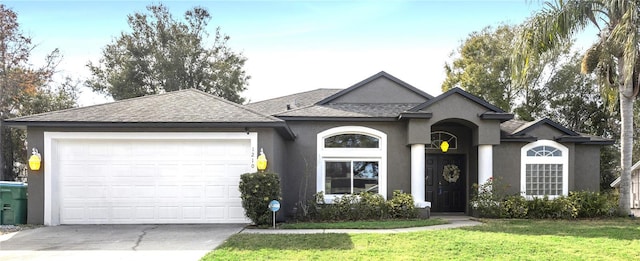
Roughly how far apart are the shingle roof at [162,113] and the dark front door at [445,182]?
6128 mm

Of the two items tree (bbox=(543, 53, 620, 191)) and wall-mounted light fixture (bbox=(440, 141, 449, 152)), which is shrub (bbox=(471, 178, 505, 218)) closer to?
wall-mounted light fixture (bbox=(440, 141, 449, 152))

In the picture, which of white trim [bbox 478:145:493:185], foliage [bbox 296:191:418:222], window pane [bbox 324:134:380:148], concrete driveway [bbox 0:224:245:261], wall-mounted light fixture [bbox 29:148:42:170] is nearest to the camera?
concrete driveway [bbox 0:224:245:261]

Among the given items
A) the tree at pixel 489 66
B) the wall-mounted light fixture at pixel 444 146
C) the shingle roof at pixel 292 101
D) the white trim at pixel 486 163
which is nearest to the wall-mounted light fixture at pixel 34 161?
the shingle roof at pixel 292 101

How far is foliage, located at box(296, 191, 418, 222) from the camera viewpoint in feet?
41.3

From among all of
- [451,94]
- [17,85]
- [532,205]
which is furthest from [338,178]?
[17,85]

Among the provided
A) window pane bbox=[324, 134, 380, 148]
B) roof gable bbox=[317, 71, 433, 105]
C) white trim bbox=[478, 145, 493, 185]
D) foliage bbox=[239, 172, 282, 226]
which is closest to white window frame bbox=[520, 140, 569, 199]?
white trim bbox=[478, 145, 493, 185]

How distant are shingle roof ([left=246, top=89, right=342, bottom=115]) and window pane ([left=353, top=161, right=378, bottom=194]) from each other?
11.5ft

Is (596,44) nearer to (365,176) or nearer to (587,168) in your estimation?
(587,168)

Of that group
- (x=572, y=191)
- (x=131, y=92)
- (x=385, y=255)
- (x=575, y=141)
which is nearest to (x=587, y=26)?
(x=575, y=141)

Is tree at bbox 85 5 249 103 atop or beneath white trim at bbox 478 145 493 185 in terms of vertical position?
atop

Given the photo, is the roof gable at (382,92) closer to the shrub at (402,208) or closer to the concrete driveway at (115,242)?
the shrub at (402,208)

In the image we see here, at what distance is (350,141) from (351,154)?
1.32ft

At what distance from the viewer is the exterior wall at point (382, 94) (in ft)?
49.9

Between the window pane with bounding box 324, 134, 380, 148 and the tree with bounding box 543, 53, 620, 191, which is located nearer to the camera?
the window pane with bounding box 324, 134, 380, 148
